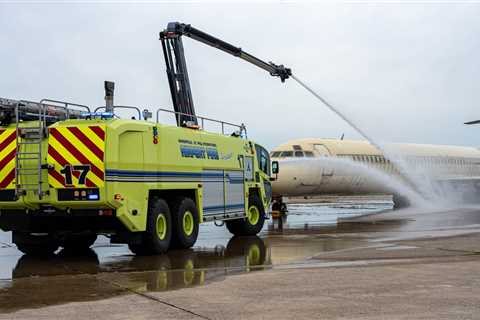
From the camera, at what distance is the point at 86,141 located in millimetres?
12320

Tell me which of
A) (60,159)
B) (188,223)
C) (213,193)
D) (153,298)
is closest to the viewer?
(153,298)

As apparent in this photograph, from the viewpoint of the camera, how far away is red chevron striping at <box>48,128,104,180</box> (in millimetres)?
12172

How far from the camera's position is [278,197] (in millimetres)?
27984

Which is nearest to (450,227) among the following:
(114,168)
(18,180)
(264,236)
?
(264,236)

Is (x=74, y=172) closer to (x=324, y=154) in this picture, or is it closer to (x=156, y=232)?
(x=156, y=232)

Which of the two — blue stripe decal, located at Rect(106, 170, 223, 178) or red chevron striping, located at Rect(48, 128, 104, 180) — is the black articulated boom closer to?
blue stripe decal, located at Rect(106, 170, 223, 178)

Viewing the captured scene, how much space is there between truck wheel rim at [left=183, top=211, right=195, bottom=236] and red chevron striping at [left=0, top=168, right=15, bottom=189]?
369 cm

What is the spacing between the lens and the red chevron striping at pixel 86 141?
12.2 meters

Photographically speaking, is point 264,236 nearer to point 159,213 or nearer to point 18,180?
point 159,213

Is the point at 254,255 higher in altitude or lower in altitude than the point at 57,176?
lower

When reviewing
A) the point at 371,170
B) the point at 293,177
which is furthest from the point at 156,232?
the point at 371,170

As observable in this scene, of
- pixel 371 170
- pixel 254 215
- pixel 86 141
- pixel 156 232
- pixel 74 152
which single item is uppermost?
pixel 371 170

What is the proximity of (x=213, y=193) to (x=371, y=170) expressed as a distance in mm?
16358

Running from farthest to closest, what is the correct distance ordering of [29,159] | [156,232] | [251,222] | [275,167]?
[275,167], [251,222], [156,232], [29,159]
